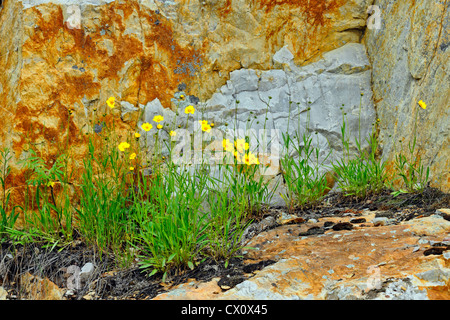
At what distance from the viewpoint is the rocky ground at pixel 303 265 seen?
5.95ft

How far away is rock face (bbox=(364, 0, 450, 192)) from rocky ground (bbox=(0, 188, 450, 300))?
0.40m

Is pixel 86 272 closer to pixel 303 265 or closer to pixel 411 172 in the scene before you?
pixel 303 265

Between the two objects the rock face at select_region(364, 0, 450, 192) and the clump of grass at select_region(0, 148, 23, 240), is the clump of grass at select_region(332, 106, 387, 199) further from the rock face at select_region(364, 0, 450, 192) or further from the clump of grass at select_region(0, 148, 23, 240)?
the clump of grass at select_region(0, 148, 23, 240)

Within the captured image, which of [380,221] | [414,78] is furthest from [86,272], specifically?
[414,78]

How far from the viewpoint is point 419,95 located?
3072mm

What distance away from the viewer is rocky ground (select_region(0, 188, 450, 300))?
1.81 m

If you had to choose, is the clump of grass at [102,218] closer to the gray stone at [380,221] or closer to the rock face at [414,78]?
the gray stone at [380,221]

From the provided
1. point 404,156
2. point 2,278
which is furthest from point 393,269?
point 2,278

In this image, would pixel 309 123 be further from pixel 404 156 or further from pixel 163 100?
pixel 163 100

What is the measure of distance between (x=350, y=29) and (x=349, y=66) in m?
0.41

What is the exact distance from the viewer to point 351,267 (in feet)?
6.51

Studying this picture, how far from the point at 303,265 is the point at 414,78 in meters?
1.92

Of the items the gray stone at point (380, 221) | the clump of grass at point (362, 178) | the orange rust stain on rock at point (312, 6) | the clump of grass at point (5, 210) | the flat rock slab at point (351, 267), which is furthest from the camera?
the orange rust stain on rock at point (312, 6)

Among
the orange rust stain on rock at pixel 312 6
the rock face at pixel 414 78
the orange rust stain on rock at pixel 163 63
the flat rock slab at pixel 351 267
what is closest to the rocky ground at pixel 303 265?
the flat rock slab at pixel 351 267
